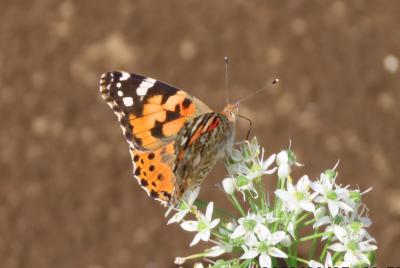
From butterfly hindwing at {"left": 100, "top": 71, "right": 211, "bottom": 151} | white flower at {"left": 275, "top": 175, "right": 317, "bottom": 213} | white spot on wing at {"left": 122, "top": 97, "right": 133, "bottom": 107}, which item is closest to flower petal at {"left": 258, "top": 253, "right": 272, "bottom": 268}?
white flower at {"left": 275, "top": 175, "right": 317, "bottom": 213}

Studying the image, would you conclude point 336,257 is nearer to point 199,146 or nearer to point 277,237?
point 277,237

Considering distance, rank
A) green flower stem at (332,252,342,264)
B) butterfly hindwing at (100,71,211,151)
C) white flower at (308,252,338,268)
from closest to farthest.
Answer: white flower at (308,252,338,268)
green flower stem at (332,252,342,264)
butterfly hindwing at (100,71,211,151)

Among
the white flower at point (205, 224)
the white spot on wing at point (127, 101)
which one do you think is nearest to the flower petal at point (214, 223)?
the white flower at point (205, 224)

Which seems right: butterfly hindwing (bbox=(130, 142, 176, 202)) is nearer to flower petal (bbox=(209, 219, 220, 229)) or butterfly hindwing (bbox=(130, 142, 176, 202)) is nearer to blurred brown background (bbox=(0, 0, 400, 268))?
flower petal (bbox=(209, 219, 220, 229))

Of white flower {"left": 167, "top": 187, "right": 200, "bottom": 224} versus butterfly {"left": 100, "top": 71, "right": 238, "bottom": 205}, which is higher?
butterfly {"left": 100, "top": 71, "right": 238, "bottom": 205}

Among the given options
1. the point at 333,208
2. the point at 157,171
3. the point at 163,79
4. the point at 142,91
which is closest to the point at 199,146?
the point at 157,171

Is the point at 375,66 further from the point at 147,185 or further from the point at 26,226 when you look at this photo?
the point at 147,185

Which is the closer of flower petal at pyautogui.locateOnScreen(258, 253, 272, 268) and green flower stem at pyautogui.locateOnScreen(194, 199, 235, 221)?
flower petal at pyautogui.locateOnScreen(258, 253, 272, 268)

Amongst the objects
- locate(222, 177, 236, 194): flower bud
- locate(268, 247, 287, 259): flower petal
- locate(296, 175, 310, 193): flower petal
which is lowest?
locate(268, 247, 287, 259): flower petal

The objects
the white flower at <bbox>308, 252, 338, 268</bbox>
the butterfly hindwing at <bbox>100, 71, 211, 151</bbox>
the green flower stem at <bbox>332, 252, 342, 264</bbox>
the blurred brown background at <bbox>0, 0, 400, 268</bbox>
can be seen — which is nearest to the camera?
the white flower at <bbox>308, 252, 338, 268</bbox>
